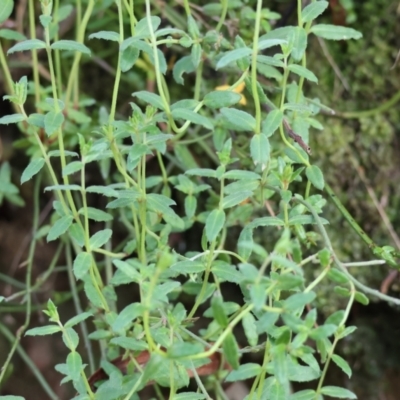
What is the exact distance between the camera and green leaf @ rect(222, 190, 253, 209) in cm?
66

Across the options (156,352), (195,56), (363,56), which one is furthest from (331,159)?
(156,352)

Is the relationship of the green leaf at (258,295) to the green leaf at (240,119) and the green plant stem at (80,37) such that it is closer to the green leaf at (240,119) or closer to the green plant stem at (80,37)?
the green leaf at (240,119)

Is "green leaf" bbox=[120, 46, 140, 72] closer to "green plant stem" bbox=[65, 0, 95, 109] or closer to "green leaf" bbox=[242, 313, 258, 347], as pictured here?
"green plant stem" bbox=[65, 0, 95, 109]

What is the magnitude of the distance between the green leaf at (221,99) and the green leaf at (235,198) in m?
0.11

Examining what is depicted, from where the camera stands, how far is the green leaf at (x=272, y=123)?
25.1 inches

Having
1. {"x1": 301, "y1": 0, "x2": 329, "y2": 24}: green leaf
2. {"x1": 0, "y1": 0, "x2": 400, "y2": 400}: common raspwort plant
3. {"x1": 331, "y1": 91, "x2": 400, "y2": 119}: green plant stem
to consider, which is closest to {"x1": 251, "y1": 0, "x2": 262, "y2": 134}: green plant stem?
{"x1": 0, "y1": 0, "x2": 400, "y2": 400}: common raspwort plant

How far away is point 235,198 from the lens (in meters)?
0.67

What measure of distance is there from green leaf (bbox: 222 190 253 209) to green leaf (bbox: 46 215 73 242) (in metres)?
0.20

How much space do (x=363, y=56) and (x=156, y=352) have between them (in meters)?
0.87

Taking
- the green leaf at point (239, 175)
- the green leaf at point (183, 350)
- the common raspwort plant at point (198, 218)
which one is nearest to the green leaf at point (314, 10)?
the common raspwort plant at point (198, 218)

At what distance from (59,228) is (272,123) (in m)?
0.29

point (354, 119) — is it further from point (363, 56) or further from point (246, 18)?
point (246, 18)

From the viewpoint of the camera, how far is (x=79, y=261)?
26.0 inches

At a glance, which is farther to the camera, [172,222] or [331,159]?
[331,159]
